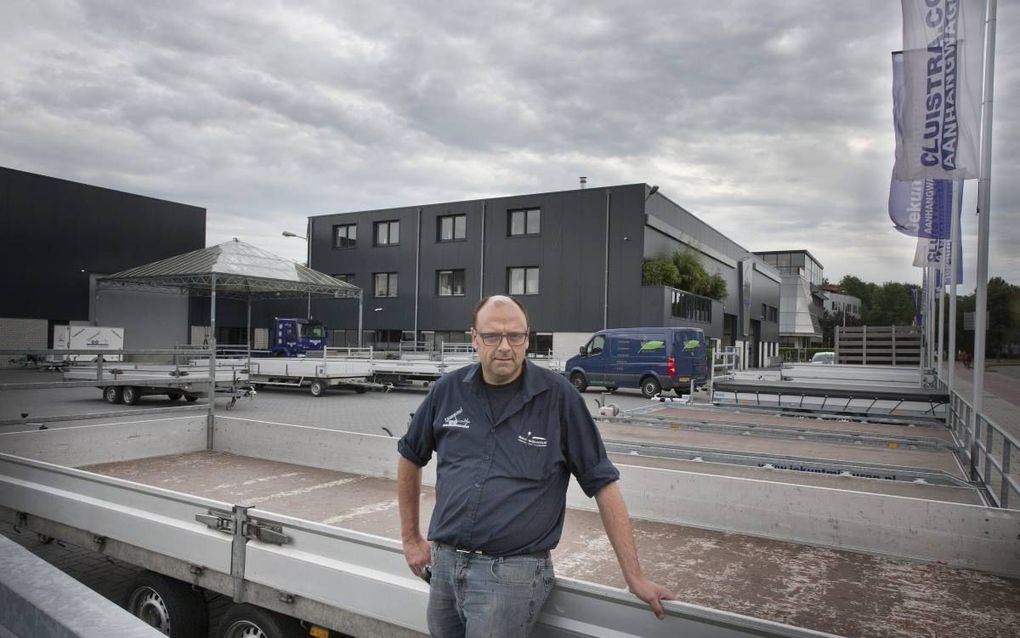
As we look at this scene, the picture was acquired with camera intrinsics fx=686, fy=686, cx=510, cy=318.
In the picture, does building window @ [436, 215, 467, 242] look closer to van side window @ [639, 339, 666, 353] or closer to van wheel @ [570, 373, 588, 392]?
van wheel @ [570, 373, 588, 392]

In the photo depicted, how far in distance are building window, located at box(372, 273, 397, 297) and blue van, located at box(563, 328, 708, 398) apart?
706 inches

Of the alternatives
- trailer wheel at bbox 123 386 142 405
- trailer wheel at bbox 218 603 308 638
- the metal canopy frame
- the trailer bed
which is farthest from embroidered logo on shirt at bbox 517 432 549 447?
the metal canopy frame

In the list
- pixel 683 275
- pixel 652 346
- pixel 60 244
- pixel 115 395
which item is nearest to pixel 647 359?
pixel 652 346

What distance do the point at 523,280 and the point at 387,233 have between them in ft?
30.0

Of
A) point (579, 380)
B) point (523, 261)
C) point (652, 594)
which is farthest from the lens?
point (523, 261)

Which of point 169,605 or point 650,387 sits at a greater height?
point 169,605

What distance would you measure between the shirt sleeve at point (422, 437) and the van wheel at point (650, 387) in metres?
19.9

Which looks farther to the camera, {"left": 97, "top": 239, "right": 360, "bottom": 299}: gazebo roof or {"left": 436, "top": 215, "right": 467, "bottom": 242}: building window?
{"left": 436, "top": 215, "right": 467, "bottom": 242}: building window

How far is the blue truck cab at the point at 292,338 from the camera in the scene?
31250mm

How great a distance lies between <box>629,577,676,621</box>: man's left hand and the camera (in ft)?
6.81

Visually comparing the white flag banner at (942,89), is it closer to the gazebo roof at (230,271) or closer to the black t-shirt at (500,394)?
the black t-shirt at (500,394)

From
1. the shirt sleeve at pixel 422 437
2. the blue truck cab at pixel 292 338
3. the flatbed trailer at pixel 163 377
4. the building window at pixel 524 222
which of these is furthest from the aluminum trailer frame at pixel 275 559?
the building window at pixel 524 222

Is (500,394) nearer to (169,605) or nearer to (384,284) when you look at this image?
(169,605)

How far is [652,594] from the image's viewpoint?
2080mm
